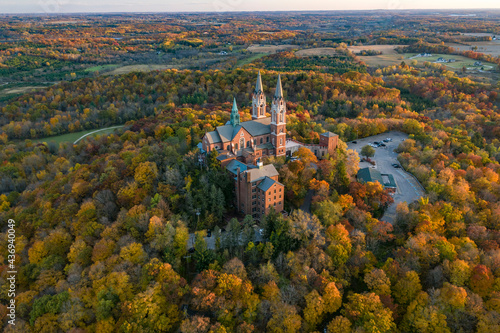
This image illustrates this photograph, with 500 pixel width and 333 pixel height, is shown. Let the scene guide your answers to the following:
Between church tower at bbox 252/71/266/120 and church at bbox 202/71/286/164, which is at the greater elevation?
church tower at bbox 252/71/266/120

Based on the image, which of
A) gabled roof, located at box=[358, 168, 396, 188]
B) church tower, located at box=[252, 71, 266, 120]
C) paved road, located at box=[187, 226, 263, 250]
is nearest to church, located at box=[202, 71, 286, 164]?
church tower, located at box=[252, 71, 266, 120]

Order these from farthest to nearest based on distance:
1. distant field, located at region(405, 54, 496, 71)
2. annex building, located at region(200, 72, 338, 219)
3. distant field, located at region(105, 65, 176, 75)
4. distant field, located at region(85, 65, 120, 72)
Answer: distant field, located at region(85, 65, 120, 72), distant field, located at region(105, 65, 176, 75), distant field, located at region(405, 54, 496, 71), annex building, located at region(200, 72, 338, 219)

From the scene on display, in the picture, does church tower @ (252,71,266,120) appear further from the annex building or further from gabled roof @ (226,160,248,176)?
gabled roof @ (226,160,248,176)

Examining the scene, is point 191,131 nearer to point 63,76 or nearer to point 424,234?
point 424,234

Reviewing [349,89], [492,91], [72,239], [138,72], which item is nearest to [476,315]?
[72,239]

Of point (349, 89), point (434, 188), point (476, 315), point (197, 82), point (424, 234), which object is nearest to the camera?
point (476, 315)

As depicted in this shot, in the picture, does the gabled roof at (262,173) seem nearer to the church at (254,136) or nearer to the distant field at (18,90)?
the church at (254,136)

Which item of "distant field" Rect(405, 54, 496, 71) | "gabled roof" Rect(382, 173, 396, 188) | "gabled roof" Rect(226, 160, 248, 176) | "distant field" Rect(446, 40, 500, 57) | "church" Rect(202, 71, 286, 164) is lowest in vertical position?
"gabled roof" Rect(382, 173, 396, 188)

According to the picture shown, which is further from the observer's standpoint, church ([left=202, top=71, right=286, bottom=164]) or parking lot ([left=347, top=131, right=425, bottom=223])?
church ([left=202, top=71, right=286, bottom=164])
